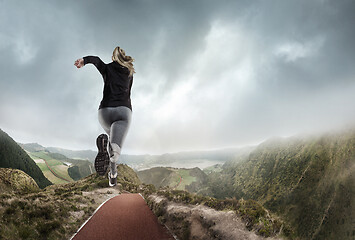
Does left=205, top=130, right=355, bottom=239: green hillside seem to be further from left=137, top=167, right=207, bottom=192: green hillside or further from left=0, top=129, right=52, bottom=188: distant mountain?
left=0, top=129, right=52, bottom=188: distant mountain

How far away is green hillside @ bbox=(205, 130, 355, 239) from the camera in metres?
40.7

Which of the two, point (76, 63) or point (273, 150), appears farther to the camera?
point (273, 150)

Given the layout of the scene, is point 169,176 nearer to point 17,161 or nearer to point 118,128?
point 17,161

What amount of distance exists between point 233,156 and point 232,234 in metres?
100

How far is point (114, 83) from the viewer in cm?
333

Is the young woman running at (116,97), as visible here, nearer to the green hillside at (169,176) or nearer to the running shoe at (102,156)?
the running shoe at (102,156)

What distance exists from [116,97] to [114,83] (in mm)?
332

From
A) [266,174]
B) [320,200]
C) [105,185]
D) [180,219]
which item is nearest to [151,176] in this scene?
[266,174]

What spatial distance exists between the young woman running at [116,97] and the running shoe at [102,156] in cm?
18

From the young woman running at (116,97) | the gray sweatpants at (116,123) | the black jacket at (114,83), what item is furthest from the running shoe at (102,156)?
the black jacket at (114,83)

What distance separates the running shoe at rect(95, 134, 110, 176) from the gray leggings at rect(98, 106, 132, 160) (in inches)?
21.4

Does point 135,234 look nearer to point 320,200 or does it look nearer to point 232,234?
point 232,234

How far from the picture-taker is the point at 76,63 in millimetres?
2840

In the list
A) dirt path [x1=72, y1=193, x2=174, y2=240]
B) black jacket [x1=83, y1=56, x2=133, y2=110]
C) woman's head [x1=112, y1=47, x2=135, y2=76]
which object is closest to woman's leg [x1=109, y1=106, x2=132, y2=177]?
black jacket [x1=83, y1=56, x2=133, y2=110]
